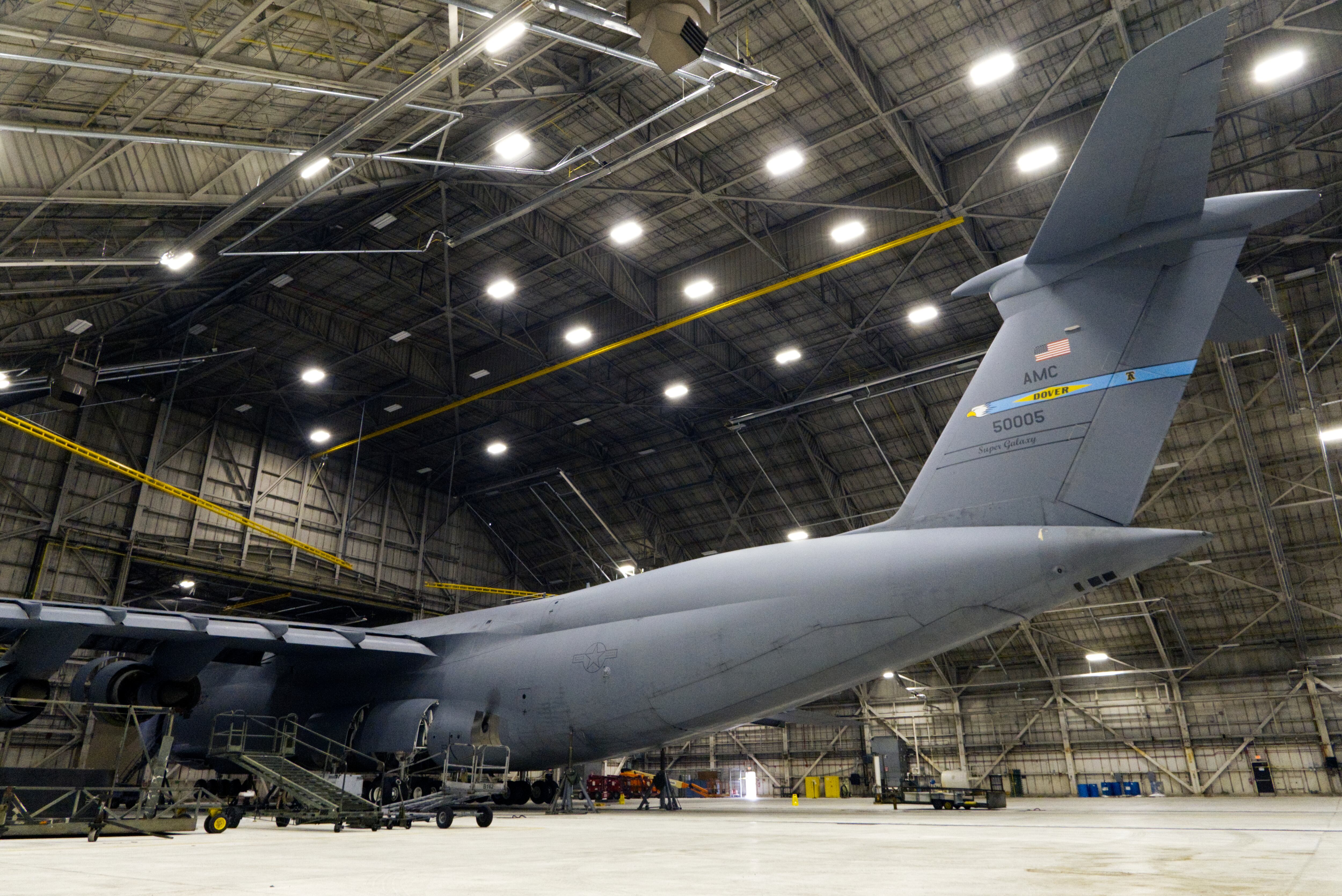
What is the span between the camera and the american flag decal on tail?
938 centimetres

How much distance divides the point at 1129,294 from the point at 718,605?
22.8 ft

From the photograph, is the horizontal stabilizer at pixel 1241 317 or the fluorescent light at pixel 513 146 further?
the fluorescent light at pixel 513 146

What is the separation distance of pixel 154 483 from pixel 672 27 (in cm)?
2836

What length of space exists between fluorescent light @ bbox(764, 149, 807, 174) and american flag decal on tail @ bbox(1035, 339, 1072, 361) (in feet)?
34.6

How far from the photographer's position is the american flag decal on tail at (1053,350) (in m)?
9.38

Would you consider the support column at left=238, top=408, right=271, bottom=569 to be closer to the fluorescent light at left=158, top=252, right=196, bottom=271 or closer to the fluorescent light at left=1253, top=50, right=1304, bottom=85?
the fluorescent light at left=158, top=252, right=196, bottom=271

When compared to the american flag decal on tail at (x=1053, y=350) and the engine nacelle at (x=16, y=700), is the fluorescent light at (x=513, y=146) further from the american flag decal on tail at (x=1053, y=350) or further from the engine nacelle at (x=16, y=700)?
the engine nacelle at (x=16, y=700)

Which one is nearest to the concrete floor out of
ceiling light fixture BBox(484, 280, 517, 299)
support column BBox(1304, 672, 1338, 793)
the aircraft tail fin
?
the aircraft tail fin

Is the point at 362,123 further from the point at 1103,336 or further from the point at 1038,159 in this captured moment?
the point at 1038,159

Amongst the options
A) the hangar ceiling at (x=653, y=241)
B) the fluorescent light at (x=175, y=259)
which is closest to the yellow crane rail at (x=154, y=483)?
the hangar ceiling at (x=653, y=241)

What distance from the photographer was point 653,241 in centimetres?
2467

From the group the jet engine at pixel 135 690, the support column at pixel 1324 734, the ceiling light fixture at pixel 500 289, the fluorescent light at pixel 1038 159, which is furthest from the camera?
the support column at pixel 1324 734

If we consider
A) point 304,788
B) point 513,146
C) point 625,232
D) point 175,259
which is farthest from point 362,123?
point 304,788

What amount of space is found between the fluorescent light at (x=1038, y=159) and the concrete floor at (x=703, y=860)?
45.4ft
